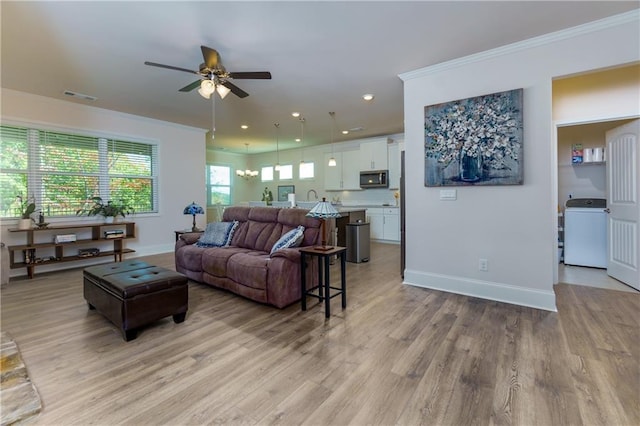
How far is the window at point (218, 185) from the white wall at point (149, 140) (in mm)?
2301

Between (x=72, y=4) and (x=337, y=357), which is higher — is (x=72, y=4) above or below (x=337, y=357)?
above

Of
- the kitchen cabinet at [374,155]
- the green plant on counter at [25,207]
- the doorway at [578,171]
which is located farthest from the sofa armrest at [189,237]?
the doorway at [578,171]

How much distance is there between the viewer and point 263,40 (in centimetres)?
286

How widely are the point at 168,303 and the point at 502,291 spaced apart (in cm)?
335

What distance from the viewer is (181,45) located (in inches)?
117

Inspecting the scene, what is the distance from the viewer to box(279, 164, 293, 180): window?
363 inches

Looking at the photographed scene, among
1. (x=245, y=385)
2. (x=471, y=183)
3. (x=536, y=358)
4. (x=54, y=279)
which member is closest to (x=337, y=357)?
(x=245, y=385)

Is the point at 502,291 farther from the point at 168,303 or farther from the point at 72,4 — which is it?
the point at 72,4

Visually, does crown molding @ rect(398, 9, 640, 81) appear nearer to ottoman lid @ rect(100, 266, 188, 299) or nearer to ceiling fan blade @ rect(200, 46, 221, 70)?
ceiling fan blade @ rect(200, 46, 221, 70)

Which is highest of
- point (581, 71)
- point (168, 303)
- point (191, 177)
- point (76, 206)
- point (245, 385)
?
point (581, 71)

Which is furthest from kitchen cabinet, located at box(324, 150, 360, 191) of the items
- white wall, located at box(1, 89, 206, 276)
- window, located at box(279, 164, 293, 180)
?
white wall, located at box(1, 89, 206, 276)

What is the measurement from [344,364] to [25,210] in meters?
5.18

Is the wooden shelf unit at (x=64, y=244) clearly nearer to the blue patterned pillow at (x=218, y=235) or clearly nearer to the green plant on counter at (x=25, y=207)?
the green plant on counter at (x=25, y=207)

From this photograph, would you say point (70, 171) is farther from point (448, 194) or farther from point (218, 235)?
point (448, 194)
